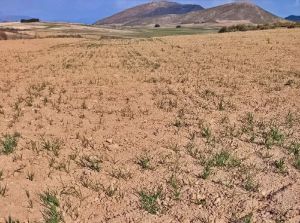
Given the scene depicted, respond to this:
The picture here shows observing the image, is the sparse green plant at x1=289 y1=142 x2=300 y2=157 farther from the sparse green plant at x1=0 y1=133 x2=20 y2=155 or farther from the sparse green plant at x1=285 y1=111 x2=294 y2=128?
the sparse green plant at x1=0 y1=133 x2=20 y2=155

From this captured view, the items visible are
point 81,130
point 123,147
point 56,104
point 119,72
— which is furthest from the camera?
point 119,72

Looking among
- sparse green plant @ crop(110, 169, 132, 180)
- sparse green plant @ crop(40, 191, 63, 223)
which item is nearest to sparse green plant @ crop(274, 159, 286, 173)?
sparse green plant @ crop(110, 169, 132, 180)

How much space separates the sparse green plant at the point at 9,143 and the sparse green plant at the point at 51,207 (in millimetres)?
1936

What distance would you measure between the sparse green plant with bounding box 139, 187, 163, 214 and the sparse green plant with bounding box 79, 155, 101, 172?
116 cm

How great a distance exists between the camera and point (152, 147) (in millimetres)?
8461

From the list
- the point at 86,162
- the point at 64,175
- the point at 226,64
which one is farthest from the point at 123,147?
the point at 226,64

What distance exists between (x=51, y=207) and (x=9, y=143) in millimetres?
2622

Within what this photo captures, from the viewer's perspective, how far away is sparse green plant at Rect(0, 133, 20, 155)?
8.32 metres

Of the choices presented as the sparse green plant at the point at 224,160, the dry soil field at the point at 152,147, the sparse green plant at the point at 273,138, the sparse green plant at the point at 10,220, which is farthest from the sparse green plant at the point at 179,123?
the sparse green plant at the point at 10,220

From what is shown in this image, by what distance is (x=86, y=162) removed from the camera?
7.84 meters

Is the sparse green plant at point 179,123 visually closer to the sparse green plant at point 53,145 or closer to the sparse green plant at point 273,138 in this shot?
the sparse green plant at point 273,138

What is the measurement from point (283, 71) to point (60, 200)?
35.4 ft

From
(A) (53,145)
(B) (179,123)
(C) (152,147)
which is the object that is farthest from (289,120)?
(A) (53,145)

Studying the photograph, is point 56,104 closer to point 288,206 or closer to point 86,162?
point 86,162
